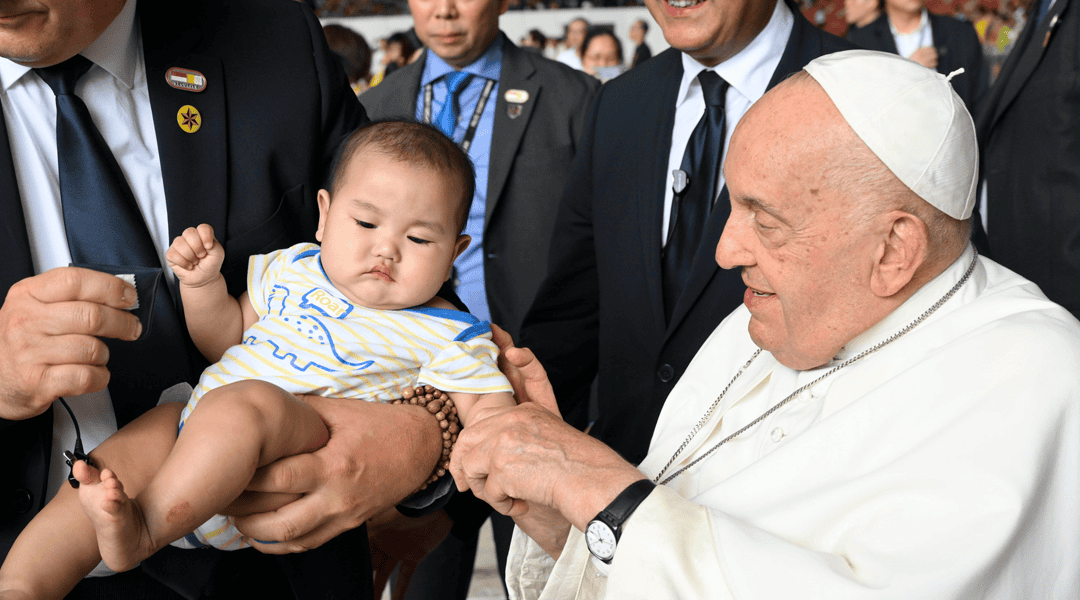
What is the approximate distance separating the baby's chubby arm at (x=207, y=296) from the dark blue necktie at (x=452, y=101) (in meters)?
2.47

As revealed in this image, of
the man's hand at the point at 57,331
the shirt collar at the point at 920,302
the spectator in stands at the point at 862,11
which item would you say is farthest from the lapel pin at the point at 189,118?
the spectator in stands at the point at 862,11

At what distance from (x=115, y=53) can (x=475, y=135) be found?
8.41 feet

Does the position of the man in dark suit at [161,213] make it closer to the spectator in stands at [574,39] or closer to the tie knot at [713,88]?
the tie knot at [713,88]

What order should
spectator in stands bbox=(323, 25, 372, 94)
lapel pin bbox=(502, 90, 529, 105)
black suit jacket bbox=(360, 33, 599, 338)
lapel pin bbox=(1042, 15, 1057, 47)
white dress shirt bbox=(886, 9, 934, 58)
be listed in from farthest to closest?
white dress shirt bbox=(886, 9, 934, 58), spectator in stands bbox=(323, 25, 372, 94), lapel pin bbox=(502, 90, 529, 105), black suit jacket bbox=(360, 33, 599, 338), lapel pin bbox=(1042, 15, 1057, 47)

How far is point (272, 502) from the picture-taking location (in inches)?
65.7

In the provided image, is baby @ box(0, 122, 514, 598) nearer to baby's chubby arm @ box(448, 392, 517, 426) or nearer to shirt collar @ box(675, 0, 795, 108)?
baby's chubby arm @ box(448, 392, 517, 426)

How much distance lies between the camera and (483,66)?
4.31 meters

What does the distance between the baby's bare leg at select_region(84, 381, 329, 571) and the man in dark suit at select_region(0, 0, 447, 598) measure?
0.11 metres

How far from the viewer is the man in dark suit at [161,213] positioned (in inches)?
54.7

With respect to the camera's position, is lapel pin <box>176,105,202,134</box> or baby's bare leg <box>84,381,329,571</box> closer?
baby's bare leg <box>84,381,329,571</box>

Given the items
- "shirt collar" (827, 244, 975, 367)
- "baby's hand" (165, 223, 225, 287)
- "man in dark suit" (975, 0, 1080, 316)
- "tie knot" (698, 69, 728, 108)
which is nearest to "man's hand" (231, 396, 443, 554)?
"baby's hand" (165, 223, 225, 287)

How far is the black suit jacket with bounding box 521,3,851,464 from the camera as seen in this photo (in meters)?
2.54

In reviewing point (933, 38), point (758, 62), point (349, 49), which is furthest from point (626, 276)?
point (933, 38)

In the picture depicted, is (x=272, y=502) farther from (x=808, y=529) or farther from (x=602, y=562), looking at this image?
(x=808, y=529)
